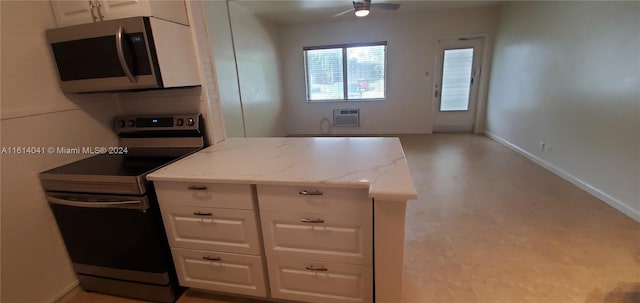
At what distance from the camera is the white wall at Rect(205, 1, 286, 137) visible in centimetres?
356

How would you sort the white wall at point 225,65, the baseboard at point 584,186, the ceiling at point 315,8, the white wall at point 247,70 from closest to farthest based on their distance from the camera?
the baseboard at point 584,186, the white wall at point 225,65, the white wall at point 247,70, the ceiling at point 315,8

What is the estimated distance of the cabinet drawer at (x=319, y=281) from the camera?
4.53ft

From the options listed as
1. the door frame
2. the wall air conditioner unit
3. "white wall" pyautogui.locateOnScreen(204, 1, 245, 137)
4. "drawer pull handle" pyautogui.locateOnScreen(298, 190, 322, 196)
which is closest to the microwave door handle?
"drawer pull handle" pyautogui.locateOnScreen(298, 190, 322, 196)

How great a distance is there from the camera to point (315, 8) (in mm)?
4484

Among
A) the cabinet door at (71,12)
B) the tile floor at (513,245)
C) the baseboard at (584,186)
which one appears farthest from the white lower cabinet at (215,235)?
the baseboard at (584,186)

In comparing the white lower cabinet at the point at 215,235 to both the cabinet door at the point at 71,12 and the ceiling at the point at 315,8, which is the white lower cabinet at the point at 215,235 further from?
the ceiling at the point at 315,8

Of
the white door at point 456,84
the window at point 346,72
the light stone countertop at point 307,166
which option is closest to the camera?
the light stone countertop at point 307,166

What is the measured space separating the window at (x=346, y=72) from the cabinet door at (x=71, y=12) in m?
4.51

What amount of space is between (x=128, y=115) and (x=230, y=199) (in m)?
1.20

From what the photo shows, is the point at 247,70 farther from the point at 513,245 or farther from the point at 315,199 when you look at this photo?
the point at 513,245

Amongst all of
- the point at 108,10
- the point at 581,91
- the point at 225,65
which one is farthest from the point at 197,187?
the point at 581,91

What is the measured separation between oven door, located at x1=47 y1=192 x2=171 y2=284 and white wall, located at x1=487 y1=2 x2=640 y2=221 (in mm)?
3673

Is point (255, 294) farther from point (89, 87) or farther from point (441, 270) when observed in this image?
point (89, 87)

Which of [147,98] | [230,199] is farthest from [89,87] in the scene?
[230,199]
